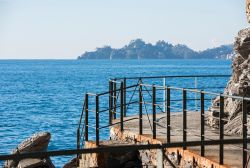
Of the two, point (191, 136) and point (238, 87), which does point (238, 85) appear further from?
point (191, 136)

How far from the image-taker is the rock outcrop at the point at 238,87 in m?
14.1

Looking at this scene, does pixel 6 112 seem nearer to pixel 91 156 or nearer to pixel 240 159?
pixel 91 156

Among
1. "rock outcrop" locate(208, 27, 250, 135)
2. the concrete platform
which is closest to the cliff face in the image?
"rock outcrop" locate(208, 27, 250, 135)

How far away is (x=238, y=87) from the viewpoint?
48.8 feet

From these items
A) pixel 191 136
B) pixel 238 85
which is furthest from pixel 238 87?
pixel 191 136

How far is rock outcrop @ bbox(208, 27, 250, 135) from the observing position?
1411cm

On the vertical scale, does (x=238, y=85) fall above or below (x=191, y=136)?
above

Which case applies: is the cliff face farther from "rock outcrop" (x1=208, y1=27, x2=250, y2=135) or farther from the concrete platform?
the concrete platform

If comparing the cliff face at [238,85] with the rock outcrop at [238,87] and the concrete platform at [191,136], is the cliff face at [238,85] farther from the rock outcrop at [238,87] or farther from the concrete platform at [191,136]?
the concrete platform at [191,136]

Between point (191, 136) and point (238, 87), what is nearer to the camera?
point (191, 136)

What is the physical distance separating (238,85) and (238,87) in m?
0.08

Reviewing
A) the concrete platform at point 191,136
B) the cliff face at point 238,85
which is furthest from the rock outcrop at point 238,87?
the concrete platform at point 191,136

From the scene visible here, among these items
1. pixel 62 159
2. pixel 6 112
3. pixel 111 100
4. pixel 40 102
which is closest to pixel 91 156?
pixel 111 100

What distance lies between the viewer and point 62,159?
2761 centimetres
